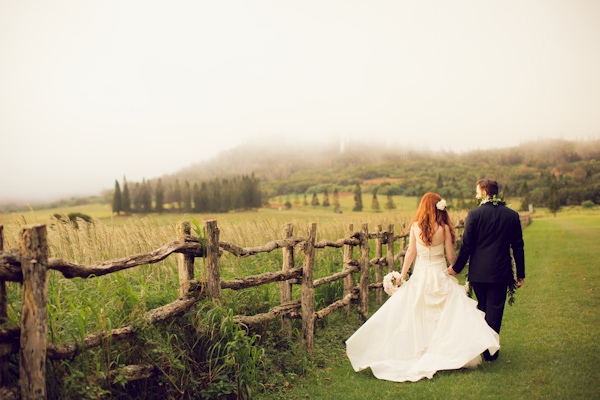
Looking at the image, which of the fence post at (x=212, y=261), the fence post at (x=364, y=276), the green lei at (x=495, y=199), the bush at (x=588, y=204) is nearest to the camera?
the fence post at (x=212, y=261)

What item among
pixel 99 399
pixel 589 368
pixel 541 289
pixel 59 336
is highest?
pixel 59 336

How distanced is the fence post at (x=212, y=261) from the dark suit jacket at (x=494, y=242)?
307cm

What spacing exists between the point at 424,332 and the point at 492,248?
4.63 ft

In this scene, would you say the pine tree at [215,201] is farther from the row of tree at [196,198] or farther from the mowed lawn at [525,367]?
the mowed lawn at [525,367]

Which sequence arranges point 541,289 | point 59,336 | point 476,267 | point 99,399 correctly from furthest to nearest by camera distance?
point 541,289 → point 476,267 → point 59,336 → point 99,399

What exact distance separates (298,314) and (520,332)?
387 centimetres

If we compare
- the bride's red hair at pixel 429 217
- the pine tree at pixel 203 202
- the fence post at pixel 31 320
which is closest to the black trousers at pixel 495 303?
the bride's red hair at pixel 429 217

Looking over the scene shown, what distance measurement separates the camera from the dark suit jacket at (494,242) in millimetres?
4898

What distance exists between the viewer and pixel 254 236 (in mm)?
10797

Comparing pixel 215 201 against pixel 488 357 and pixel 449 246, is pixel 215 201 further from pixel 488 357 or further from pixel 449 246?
pixel 488 357

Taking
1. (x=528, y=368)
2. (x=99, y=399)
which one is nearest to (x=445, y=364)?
(x=528, y=368)

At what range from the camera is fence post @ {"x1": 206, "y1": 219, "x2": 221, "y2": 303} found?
4035 millimetres

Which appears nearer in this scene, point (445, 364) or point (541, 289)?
point (445, 364)

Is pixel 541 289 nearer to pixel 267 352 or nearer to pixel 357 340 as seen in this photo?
pixel 357 340
